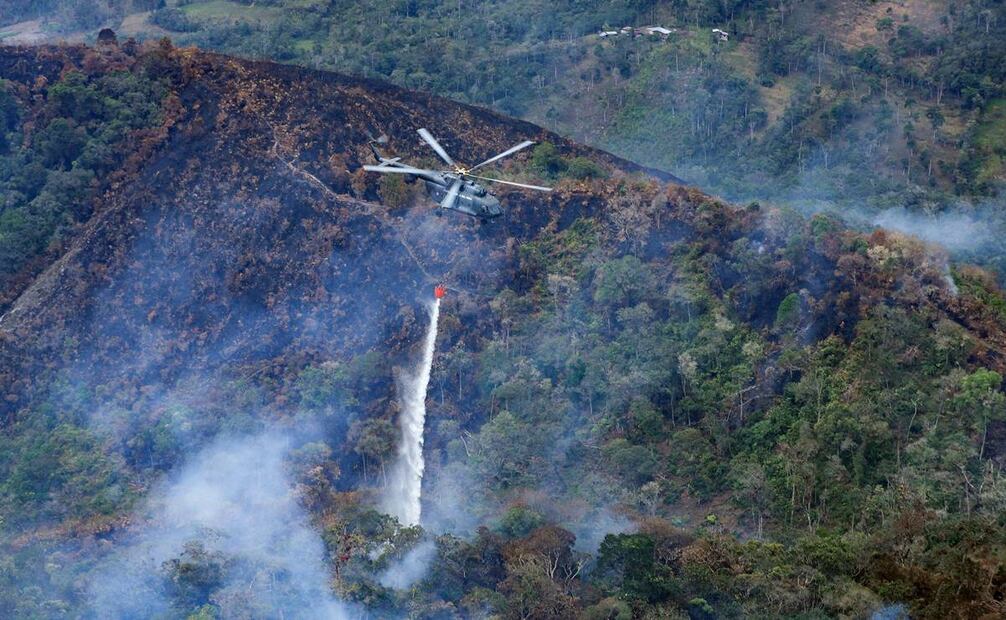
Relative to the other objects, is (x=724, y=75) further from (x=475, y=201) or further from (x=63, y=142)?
(x=63, y=142)

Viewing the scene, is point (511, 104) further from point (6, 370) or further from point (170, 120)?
point (6, 370)

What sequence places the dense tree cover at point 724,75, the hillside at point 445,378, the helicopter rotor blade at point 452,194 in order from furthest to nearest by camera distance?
the dense tree cover at point 724,75
the helicopter rotor blade at point 452,194
the hillside at point 445,378

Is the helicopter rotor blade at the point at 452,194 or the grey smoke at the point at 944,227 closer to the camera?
the helicopter rotor blade at the point at 452,194

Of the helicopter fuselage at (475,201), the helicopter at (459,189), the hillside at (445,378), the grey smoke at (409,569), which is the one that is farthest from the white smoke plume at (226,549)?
the helicopter fuselage at (475,201)

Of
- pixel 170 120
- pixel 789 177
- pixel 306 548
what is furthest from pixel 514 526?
pixel 789 177

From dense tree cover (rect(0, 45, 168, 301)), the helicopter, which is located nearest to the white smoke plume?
the helicopter

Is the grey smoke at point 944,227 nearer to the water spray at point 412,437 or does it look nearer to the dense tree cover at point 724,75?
the dense tree cover at point 724,75

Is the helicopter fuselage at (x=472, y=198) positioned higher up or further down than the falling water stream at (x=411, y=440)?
higher up

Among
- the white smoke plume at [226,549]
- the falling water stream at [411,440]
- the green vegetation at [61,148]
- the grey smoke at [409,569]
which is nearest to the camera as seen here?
the grey smoke at [409,569]
